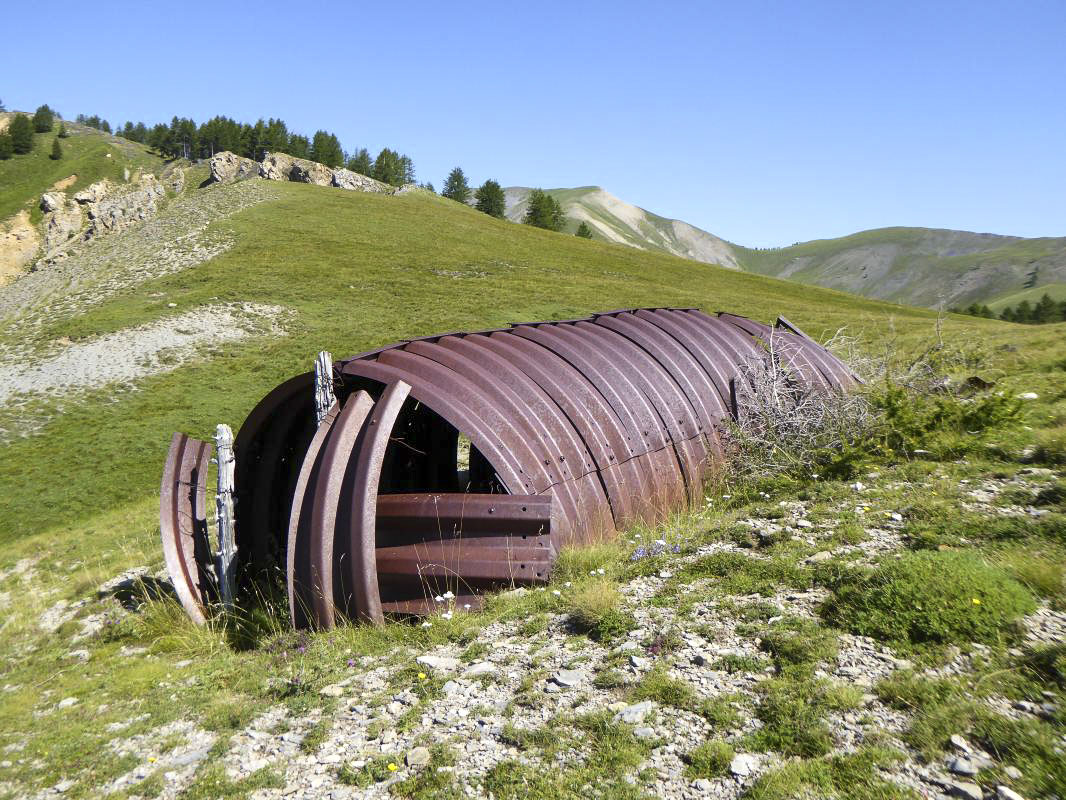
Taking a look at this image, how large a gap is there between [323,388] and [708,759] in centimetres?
526

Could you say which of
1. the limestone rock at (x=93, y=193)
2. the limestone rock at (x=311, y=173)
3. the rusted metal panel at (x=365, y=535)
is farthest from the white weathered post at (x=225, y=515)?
the limestone rock at (x=93, y=193)

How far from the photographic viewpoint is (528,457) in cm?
690

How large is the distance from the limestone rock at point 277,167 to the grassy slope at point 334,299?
33.8 metres

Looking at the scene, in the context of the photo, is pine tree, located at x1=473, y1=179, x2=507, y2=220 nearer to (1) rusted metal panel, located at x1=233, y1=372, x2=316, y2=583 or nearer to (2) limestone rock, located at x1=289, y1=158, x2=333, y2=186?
(2) limestone rock, located at x1=289, y1=158, x2=333, y2=186

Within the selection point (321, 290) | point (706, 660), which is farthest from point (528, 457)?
point (321, 290)

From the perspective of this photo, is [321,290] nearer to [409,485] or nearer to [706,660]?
[409,485]

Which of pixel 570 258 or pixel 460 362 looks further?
pixel 570 258

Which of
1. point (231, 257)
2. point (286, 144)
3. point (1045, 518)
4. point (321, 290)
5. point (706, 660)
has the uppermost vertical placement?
point (286, 144)

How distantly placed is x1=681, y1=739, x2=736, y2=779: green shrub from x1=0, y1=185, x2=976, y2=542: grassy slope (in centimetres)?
1817

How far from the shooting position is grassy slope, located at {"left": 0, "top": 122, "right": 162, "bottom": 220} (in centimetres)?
12000

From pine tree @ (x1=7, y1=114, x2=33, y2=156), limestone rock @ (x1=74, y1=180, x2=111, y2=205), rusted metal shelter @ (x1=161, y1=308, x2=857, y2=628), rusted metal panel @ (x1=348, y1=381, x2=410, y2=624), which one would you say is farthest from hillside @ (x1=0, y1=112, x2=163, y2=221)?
rusted metal panel @ (x1=348, y1=381, x2=410, y2=624)

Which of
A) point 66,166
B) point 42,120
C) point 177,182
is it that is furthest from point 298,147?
point 42,120

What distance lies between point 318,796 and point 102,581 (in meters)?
8.74

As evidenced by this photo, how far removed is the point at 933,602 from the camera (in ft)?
15.0
